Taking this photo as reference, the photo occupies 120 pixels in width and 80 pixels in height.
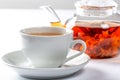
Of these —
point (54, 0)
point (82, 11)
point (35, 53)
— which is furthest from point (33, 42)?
point (54, 0)

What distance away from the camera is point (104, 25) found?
750 mm

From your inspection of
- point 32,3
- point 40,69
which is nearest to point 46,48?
point 40,69

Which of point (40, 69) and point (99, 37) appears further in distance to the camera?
point (99, 37)

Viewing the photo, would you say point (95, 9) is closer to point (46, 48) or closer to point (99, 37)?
point (99, 37)

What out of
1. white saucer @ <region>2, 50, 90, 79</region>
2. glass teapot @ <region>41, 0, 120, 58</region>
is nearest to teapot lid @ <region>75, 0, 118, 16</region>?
glass teapot @ <region>41, 0, 120, 58</region>

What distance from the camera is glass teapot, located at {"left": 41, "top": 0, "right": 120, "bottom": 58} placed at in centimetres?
73

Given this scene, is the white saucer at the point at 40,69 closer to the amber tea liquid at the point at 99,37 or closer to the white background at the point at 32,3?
the amber tea liquid at the point at 99,37

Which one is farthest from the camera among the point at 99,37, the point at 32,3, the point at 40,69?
the point at 32,3

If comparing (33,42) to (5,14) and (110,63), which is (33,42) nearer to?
(110,63)

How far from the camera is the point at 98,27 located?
74 cm

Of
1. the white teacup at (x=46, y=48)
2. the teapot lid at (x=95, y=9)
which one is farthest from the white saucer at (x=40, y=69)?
the teapot lid at (x=95, y=9)

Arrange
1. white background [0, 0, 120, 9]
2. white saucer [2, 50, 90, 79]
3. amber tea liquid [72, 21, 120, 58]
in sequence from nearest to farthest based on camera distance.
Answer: white saucer [2, 50, 90, 79]
amber tea liquid [72, 21, 120, 58]
white background [0, 0, 120, 9]

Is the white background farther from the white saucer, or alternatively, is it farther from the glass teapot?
the white saucer

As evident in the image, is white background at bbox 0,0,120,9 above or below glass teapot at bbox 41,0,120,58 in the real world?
below
